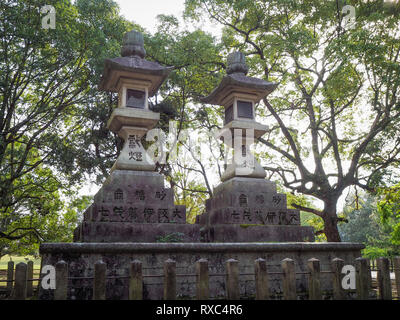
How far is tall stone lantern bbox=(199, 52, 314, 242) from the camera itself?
803 centimetres

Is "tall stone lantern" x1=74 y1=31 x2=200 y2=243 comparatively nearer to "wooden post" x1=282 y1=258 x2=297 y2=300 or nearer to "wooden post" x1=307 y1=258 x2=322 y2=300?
"wooden post" x1=282 y1=258 x2=297 y2=300

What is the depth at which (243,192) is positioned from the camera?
28.0ft

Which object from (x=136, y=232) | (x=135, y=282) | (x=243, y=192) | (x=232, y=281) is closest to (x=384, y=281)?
(x=232, y=281)

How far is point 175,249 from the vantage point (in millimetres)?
6312

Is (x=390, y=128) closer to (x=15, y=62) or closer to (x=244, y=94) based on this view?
(x=244, y=94)

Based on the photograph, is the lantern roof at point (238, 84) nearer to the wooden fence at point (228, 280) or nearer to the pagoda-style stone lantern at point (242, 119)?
the pagoda-style stone lantern at point (242, 119)

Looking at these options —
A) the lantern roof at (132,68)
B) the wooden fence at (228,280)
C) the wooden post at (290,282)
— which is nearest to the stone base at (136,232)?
the wooden fence at (228,280)

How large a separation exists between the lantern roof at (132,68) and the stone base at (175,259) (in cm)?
462

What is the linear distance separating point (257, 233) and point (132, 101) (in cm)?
457

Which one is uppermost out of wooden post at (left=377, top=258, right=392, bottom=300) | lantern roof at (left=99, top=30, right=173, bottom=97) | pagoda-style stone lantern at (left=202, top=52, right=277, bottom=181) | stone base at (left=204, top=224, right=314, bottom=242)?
lantern roof at (left=99, top=30, right=173, bottom=97)

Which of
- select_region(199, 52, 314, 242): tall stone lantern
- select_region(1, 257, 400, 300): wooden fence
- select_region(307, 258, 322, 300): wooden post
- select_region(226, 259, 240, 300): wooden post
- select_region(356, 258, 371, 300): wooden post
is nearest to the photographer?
select_region(1, 257, 400, 300): wooden fence

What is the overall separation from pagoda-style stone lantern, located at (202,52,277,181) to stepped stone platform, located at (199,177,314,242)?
1.25ft

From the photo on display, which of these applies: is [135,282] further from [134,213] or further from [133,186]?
[133,186]

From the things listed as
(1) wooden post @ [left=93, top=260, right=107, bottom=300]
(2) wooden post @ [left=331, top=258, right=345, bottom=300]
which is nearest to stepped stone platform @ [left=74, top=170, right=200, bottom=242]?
(1) wooden post @ [left=93, top=260, right=107, bottom=300]
